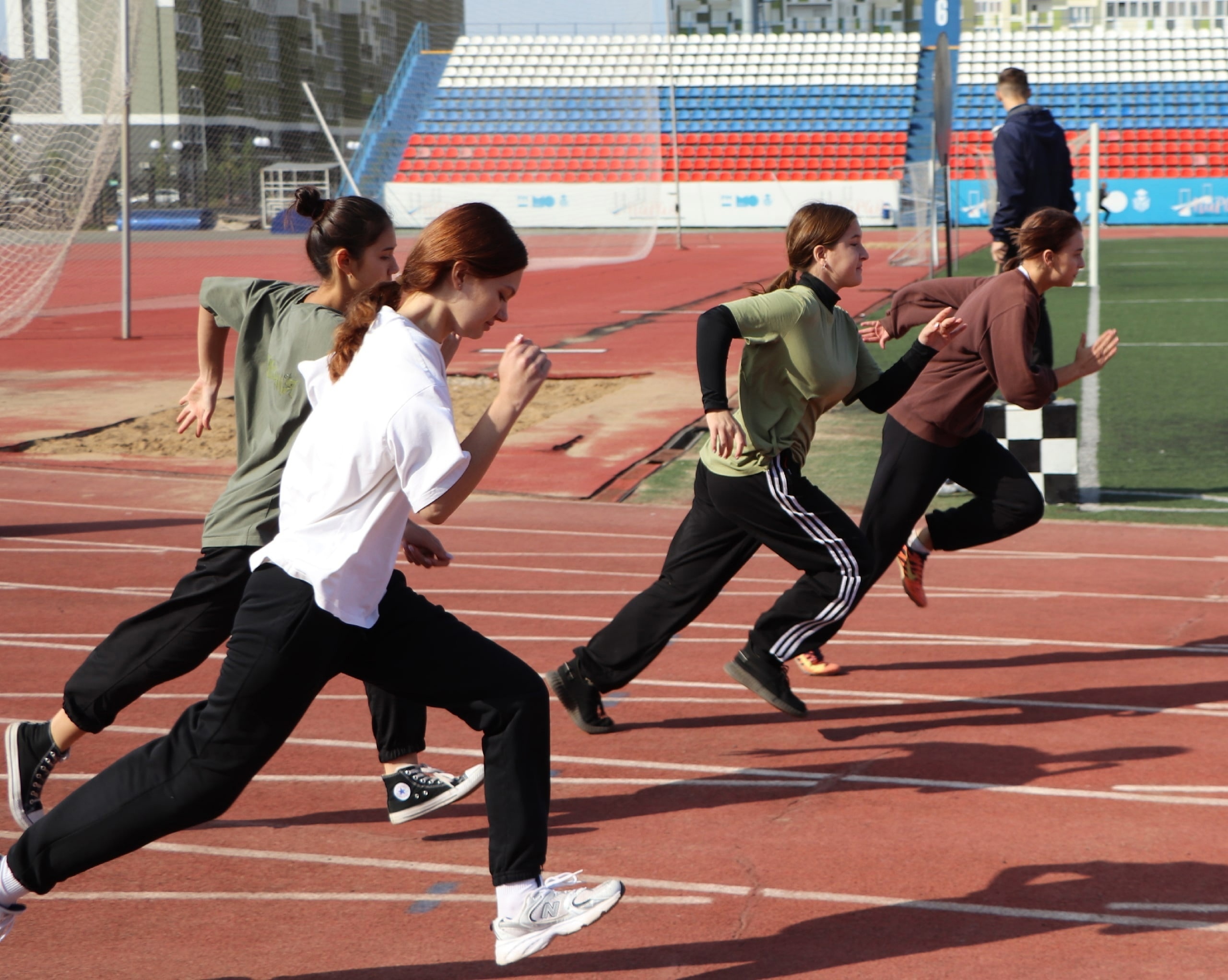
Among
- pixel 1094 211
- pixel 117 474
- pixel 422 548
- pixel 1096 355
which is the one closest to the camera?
pixel 422 548

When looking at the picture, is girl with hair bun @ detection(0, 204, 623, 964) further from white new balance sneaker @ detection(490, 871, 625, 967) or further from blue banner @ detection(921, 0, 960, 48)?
blue banner @ detection(921, 0, 960, 48)

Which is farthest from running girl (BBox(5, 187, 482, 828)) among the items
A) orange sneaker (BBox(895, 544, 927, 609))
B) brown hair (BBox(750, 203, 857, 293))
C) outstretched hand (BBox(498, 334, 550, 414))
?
orange sneaker (BBox(895, 544, 927, 609))

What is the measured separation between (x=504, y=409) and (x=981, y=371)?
275 centimetres

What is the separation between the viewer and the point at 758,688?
456 centimetres

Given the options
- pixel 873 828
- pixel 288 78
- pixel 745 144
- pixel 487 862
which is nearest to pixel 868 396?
pixel 873 828

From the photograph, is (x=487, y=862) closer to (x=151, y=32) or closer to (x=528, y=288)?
(x=151, y=32)

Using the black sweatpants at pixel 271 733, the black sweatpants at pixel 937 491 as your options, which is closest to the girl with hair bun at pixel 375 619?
the black sweatpants at pixel 271 733

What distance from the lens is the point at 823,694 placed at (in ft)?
16.1

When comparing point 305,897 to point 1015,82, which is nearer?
point 305,897

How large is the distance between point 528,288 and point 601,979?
23.4 metres

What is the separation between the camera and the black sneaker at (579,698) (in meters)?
4.46

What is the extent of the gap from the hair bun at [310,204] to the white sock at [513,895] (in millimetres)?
1880

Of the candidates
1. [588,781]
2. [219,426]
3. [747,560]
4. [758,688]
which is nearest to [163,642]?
[588,781]

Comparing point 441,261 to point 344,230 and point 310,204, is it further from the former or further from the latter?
point 310,204
